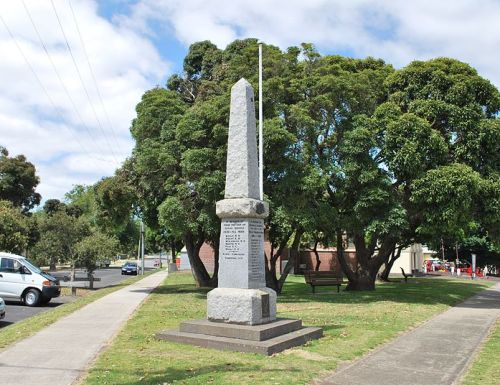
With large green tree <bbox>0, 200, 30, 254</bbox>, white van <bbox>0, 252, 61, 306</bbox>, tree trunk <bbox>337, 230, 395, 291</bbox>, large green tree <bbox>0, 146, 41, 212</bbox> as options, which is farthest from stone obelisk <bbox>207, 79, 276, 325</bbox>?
large green tree <bbox>0, 146, 41, 212</bbox>

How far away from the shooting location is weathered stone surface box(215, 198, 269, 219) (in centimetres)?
980

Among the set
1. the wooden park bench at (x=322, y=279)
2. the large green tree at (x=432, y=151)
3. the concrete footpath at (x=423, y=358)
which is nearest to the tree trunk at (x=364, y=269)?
the wooden park bench at (x=322, y=279)

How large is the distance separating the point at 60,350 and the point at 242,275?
3.43m

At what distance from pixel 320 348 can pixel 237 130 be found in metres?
4.52

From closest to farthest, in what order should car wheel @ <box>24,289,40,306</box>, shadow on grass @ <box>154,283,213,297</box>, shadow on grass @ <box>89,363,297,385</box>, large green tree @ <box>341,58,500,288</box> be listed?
shadow on grass @ <box>89,363,297,385</box>
large green tree @ <box>341,58,500,288</box>
car wheel @ <box>24,289,40,306</box>
shadow on grass @ <box>154,283,213,297</box>

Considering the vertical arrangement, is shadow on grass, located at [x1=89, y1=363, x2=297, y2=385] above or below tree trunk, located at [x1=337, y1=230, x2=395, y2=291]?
below

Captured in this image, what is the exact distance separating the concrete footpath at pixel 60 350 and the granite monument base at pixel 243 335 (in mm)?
1521

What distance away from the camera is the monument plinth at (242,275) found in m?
8.95

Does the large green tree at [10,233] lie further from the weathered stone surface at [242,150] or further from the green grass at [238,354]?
the weathered stone surface at [242,150]

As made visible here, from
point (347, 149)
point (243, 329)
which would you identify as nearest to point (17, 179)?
point (347, 149)

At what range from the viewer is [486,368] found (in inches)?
304

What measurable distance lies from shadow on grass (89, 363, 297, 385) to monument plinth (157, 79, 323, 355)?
1.29 metres

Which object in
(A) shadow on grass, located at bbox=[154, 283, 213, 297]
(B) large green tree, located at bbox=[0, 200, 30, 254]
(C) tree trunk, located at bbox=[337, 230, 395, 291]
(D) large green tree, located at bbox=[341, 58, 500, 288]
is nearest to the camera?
(D) large green tree, located at bbox=[341, 58, 500, 288]

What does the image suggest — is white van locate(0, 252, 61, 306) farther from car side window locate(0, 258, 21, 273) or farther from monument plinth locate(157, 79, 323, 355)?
monument plinth locate(157, 79, 323, 355)
